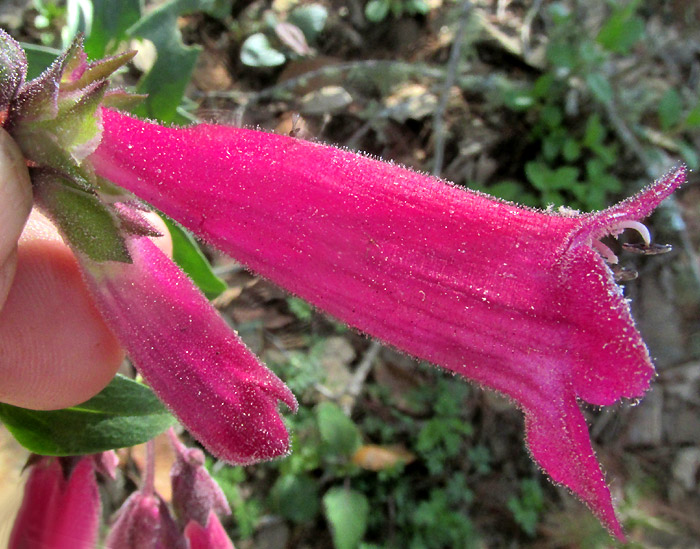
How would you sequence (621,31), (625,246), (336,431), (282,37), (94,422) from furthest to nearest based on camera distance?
1. (621,31)
2. (282,37)
3. (336,431)
4. (94,422)
5. (625,246)

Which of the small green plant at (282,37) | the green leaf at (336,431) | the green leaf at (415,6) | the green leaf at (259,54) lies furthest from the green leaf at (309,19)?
the green leaf at (336,431)

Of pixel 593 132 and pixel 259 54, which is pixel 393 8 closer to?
pixel 259 54

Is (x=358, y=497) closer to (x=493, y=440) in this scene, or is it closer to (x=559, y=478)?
(x=493, y=440)

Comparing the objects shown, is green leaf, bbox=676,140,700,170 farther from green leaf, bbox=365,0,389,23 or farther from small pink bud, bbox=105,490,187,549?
small pink bud, bbox=105,490,187,549

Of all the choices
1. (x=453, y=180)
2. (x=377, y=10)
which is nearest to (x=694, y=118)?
(x=453, y=180)

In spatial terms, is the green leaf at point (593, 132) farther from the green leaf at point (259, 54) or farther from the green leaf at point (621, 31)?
the green leaf at point (259, 54)
